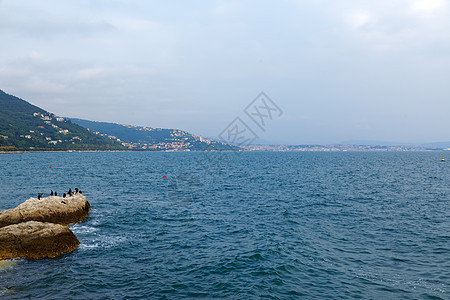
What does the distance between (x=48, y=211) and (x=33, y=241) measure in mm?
8150

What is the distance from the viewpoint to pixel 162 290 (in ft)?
50.2

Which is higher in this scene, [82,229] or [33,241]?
[33,241]

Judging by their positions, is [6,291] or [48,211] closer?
[6,291]

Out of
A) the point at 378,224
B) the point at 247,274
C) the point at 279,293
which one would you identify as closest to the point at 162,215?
the point at 247,274

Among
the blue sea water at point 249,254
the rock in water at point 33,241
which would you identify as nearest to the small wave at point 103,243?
the blue sea water at point 249,254

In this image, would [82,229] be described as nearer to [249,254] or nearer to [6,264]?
[6,264]

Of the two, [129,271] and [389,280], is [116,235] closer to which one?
[129,271]

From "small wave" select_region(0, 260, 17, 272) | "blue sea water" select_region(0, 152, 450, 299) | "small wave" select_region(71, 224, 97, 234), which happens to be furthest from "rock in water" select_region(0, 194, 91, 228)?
"small wave" select_region(0, 260, 17, 272)

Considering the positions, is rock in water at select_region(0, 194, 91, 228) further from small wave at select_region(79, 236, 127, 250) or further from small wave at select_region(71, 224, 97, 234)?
small wave at select_region(79, 236, 127, 250)

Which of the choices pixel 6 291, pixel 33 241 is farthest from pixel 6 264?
pixel 6 291

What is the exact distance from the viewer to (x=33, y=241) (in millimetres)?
19906

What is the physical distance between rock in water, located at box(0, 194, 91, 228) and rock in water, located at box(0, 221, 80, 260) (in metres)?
5.29

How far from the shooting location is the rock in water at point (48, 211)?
24953mm

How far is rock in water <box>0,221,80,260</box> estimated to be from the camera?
19.5 meters
